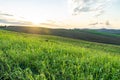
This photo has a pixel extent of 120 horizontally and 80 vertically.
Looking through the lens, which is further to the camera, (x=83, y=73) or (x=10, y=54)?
(x=10, y=54)

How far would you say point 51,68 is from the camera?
6.66m

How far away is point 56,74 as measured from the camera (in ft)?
20.5

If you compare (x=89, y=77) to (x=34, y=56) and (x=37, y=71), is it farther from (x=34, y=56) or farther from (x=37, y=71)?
(x=34, y=56)

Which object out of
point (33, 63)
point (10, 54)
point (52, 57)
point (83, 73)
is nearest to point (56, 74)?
point (83, 73)

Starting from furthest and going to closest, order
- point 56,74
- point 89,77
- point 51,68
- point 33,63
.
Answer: point 33,63, point 51,68, point 56,74, point 89,77

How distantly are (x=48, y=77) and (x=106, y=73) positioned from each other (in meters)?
1.79

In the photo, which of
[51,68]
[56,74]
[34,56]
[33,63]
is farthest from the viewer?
[34,56]

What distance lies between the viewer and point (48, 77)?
234 inches

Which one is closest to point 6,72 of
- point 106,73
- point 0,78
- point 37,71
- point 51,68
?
point 0,78

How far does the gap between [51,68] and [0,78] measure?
1.56 meters

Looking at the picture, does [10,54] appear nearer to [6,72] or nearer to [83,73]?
[6,72]

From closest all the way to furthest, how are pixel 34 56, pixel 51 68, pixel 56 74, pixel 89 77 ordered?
pixel 89 77, pixel 56 74, pixel 51 68, pixel 34 56

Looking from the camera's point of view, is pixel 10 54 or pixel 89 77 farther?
pixel 10 54

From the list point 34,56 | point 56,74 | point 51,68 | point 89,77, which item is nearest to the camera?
point 89,77
